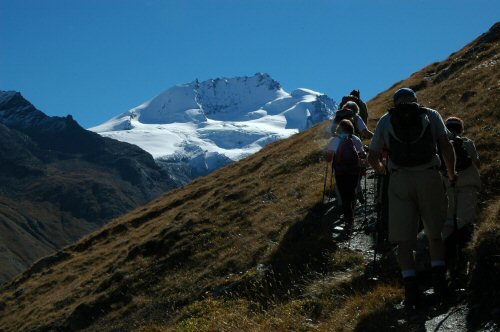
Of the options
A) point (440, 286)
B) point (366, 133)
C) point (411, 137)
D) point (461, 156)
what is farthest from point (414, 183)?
point (366, 133)

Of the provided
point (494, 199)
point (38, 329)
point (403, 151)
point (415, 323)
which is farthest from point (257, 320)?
point (38, 329)

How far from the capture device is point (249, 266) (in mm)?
16344

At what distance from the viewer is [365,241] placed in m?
14.6

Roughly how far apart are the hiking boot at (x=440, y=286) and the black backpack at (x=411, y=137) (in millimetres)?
1737

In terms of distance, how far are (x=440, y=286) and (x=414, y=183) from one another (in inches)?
65.8

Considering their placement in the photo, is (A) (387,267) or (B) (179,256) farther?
(B) (179,256)

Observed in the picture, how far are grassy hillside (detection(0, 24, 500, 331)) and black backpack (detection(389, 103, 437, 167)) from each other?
1996mm

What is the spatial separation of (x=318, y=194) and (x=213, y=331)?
8.70m

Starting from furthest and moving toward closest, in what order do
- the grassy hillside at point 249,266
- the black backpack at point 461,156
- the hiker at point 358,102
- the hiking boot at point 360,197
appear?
the hiker at point 358,102
the hiking boot at point 360,197
the black backpack at point 461,156
the grassy hillside at point 249,266

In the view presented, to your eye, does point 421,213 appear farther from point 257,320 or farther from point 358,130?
point 358,130

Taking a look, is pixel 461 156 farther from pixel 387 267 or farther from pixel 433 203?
pixel 433 203

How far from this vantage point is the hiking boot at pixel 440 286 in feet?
32.2

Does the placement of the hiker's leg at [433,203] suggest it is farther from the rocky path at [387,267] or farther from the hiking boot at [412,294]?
the rocky path at [387,267]

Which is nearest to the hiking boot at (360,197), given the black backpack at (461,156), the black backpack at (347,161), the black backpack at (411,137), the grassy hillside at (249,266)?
the grassy hillside at (249,266)
